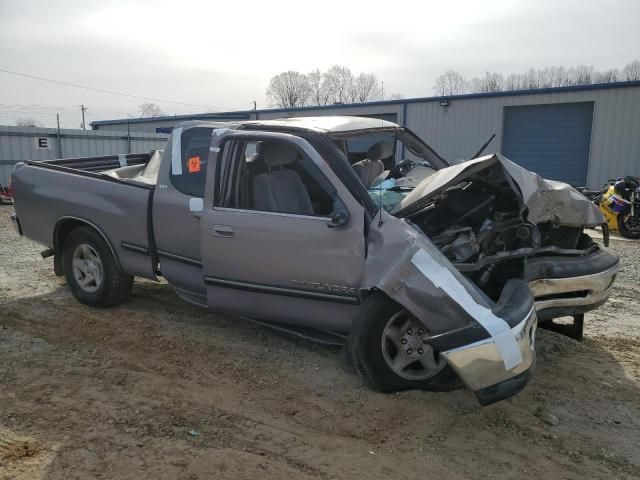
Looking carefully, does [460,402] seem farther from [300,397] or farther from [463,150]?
[463,150]

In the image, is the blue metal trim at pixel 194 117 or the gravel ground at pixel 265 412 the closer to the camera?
the gravel ground at pixel 265 412

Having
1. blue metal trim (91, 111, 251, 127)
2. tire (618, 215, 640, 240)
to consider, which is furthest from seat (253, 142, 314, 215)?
blue metal trim (91, 111, 251, 127)

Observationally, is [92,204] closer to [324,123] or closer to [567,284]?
[324,123]

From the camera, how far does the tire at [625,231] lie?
427 inches

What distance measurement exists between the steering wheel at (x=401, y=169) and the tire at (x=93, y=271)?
289cm

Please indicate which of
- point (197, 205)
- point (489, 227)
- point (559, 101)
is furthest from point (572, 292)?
point (559, 101)

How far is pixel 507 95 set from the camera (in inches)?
725

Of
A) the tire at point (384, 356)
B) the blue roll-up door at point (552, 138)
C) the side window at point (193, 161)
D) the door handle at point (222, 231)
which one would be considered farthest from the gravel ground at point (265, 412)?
the blue roll-up door at point (552, 138)

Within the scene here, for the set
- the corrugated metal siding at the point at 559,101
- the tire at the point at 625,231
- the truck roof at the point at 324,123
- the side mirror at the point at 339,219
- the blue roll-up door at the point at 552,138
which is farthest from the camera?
the blue roll-up door at the point at 552,138

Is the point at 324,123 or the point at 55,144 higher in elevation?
the point at 324,123

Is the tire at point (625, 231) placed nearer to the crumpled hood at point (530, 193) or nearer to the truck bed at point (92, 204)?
the crumpled hood at point (530, 193)

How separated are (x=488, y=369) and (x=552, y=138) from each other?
16.9 metres

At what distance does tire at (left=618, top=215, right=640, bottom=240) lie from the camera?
427 inches

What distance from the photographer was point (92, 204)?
17.5 feet
